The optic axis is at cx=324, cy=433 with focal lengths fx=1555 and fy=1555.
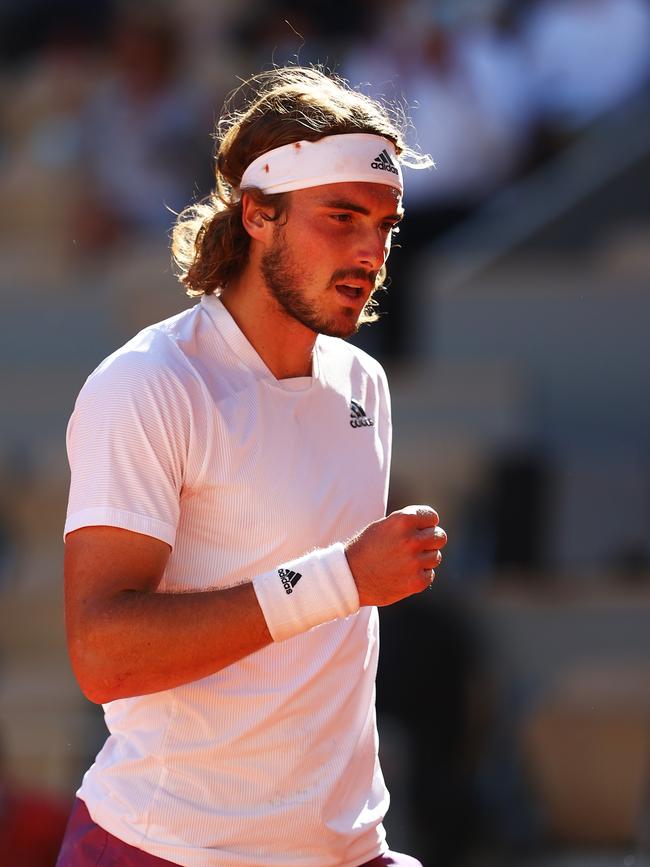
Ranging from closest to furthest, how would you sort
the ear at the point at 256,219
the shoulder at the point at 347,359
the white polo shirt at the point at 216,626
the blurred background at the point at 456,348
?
the white polo shirt at the point at 216,626 < the ear at the point at 256,219 < the shoulder at the point at 347,359 < the blurred background at the point at 456,348

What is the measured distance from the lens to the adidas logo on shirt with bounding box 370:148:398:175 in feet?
8.95

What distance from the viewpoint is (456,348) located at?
7777mm

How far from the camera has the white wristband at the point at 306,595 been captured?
234 centimetres

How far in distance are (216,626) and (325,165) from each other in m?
0.85

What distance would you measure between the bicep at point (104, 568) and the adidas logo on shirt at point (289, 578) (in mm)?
188

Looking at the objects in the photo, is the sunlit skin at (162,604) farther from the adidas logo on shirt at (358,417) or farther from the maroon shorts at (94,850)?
the adidas logo on shirt at (358,417)

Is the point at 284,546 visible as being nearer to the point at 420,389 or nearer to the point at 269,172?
the point at 269,172

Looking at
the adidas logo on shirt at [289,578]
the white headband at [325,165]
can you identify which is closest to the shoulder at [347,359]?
the white headband at [325,165]

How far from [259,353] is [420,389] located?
4822 mm

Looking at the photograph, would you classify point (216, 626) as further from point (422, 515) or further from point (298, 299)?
point (298, 299)

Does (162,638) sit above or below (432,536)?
below

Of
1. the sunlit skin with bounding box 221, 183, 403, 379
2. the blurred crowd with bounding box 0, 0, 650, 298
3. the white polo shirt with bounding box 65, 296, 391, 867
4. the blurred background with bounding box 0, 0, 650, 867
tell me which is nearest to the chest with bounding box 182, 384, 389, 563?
the white polo shirt with bounding box 65, 296, 391, 867

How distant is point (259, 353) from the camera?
2686 mm

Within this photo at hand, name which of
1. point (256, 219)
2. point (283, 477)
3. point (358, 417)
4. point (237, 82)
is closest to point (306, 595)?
point (283, 477)
